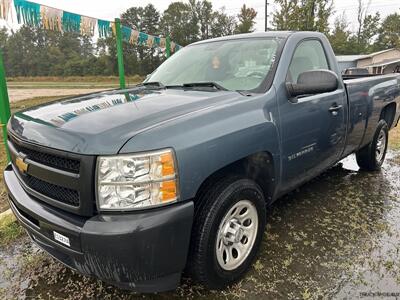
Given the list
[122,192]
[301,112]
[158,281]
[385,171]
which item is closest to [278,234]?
[301,112]

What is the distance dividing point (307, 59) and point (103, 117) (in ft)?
7.20

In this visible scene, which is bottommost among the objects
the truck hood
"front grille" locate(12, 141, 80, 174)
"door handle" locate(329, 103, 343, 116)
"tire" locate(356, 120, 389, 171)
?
"tire" locate(356, 120, 389, 171)

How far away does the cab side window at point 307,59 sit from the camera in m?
3.09

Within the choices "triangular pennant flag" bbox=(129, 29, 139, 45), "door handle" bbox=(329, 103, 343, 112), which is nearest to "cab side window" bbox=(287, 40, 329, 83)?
"door handle" bbox=(329, 103, 343, 112)

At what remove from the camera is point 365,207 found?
3740 millimetres

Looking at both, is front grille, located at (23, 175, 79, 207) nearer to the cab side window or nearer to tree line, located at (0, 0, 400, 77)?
the cab side window

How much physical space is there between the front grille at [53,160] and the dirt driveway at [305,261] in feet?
3.31

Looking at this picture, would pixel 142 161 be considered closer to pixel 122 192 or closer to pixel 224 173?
pixel 122 192

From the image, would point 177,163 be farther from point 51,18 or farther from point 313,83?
point 51,18

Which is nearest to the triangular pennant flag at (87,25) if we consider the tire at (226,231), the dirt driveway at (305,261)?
the dirt driveway at (305,261)

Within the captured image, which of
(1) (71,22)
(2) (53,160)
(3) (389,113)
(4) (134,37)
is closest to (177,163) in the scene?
(2) (53,160)

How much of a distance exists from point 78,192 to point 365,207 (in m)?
3.12

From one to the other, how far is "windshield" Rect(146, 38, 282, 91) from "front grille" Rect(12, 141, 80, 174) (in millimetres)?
1474

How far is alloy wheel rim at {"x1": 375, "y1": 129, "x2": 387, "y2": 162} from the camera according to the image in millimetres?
4805
